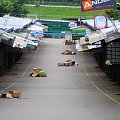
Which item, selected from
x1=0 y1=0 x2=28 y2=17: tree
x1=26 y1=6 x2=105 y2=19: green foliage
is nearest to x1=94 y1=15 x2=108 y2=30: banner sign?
x1=0 y1=0 x2=28 y2=17: tree

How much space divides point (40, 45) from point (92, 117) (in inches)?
2489

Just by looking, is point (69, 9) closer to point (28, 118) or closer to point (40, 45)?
point (40, 45)

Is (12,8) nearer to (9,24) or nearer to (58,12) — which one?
(58,12)

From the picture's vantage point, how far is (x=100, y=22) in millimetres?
43406

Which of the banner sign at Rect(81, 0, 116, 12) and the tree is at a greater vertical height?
the tree

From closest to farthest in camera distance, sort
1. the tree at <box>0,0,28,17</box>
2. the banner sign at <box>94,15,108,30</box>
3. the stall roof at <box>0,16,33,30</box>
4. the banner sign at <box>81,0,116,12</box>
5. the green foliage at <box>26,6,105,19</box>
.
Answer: the banner sign at <box>81,0,116,12</box>, the banner sign at <box>94,15,108,30</box>, the stall roof at <box>0,16,33,30</box>, the tree at <box>0,0,28,17</box>, the green foliage at <box>26,6,105,19</box>

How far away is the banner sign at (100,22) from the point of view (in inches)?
1594

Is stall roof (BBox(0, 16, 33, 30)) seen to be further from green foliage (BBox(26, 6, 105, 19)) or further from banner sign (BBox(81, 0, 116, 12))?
green foliage (BBox(26, 6, 105, 19))

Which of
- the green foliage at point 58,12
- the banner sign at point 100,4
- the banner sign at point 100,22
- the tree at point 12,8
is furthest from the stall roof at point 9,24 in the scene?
the green foliage at point 58,12

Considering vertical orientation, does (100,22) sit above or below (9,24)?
above

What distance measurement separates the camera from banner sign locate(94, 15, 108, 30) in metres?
40.5

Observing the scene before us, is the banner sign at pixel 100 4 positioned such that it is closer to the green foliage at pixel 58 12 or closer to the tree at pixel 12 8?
the tree at pixel 12 8

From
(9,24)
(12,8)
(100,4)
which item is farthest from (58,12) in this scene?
(100,4)

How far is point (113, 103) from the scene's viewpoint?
71.7ft
